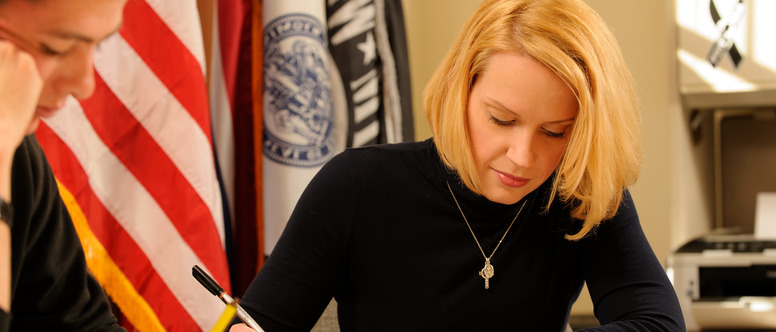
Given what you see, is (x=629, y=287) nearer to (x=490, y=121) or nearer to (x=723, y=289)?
(x=490, y=121)

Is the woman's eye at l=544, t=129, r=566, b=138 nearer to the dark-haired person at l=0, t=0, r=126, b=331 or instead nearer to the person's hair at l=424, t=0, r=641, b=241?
the person's hair at l=424, t=0, r=641, b=241

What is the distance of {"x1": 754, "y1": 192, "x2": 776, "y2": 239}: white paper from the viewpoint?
234 centimetres

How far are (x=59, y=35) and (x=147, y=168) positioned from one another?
544mm

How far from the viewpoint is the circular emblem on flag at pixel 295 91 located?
170 centimetres

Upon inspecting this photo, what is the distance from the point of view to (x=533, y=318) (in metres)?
1.08

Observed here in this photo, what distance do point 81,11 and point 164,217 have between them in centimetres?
65

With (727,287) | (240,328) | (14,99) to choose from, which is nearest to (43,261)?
(14,99)

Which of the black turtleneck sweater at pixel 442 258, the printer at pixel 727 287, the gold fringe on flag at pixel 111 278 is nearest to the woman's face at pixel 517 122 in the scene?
the black turtleneck sweater at pixel 442 258

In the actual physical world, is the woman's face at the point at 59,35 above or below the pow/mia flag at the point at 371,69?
below

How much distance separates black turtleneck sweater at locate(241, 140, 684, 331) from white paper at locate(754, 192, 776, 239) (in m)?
1.46

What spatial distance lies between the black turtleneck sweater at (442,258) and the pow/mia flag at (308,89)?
2.08 ft

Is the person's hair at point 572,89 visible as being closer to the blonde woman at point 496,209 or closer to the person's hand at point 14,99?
the blonde woman at point 496,209

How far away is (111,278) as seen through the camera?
3.35ft

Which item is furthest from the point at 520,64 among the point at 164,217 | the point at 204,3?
the point at 204,3
